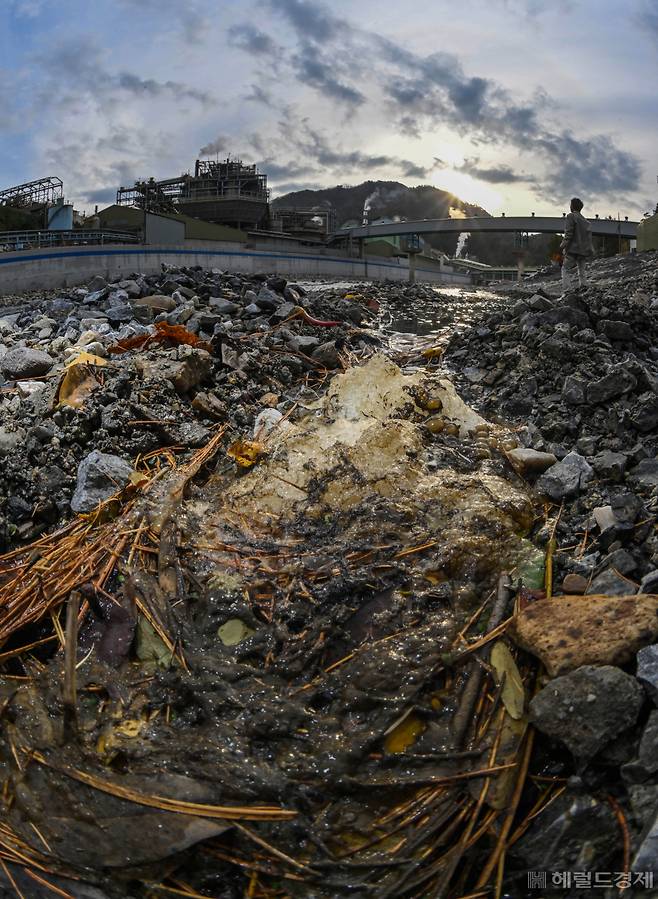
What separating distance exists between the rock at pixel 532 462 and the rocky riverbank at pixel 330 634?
0.01 m

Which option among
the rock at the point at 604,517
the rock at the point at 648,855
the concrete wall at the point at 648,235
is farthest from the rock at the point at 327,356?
the concrete wall at the point at 648,235

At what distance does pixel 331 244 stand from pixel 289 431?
39663 millimetres

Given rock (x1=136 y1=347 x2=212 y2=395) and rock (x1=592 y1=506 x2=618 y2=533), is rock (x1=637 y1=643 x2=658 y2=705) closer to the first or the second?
rock (x1=592 y1=506 x2=618 y2=533)

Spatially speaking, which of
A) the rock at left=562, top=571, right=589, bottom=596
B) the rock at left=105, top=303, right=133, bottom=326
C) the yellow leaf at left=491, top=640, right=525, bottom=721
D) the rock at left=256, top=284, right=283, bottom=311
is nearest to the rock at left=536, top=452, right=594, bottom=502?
the rock at left=562, top=571, right=589, bottom=596

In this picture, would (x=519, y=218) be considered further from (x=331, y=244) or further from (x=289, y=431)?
(x=289, y=431)

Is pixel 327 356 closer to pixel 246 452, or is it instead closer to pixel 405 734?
pixel 246 452

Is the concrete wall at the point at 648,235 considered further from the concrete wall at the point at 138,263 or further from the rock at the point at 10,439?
the rock at the point at 10,439

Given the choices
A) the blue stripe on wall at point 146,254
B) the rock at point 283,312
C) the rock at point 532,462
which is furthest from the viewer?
the blue stripe on wall at point 146,254

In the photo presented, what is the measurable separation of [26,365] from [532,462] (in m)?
4.20

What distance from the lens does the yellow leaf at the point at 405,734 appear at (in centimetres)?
225

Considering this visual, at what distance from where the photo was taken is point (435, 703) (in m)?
2.36

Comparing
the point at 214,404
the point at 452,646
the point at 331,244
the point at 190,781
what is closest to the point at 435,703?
the point at 452,646

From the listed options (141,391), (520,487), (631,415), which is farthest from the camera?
(141,391)

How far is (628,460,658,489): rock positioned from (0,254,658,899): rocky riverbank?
20 mm
